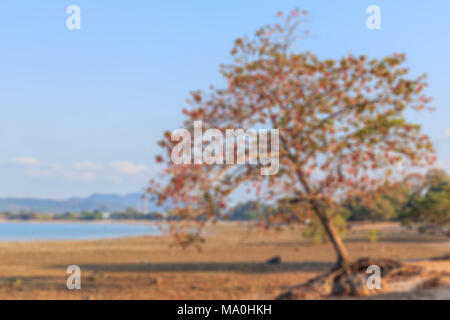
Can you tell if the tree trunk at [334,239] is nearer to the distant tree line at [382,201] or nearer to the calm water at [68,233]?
the distant tree line at [382,201]

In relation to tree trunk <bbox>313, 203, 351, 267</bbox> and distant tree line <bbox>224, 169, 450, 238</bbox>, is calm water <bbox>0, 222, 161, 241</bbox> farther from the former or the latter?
tree trunk <bbox>313, 203, 351, 267</bbox>

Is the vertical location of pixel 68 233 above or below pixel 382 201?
below

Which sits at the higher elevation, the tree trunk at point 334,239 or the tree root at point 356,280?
the tree trunk at point 334,239

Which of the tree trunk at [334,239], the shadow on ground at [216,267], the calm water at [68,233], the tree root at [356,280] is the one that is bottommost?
the calm water at [68,233]

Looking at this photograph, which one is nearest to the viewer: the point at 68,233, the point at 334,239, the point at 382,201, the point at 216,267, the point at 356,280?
the point at 356,280

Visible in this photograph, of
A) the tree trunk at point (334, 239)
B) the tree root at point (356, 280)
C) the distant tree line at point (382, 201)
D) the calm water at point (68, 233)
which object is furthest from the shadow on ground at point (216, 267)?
the tree root at point (356, 280)

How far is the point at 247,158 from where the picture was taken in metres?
12.6

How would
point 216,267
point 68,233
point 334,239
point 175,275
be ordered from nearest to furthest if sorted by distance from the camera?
1. point 334,239
2. point 175,275
3. point 216,267
4. point 68,233

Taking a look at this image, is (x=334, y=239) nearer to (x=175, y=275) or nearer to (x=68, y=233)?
(x=175, y=275)

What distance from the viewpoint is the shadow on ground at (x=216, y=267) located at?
22000 millimetres

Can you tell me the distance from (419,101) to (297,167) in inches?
145

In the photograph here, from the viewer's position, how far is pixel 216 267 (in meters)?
23.3

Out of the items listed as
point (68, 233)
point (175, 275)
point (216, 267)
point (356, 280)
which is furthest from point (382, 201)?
point (68, 233)
